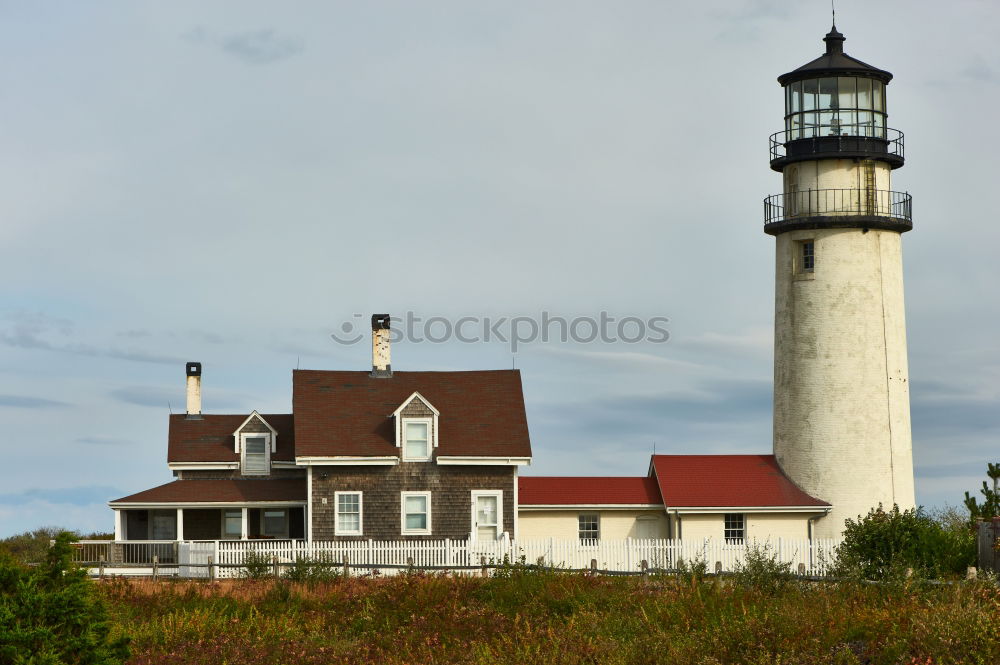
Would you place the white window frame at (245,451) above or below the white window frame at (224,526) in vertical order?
above

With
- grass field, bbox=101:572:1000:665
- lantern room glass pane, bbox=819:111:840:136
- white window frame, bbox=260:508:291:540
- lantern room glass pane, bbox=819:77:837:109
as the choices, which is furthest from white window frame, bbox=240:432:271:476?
lantern room glass pane, bbox=819:77:837:109

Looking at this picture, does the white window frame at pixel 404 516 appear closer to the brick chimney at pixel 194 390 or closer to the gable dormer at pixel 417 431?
the gable dormer at pixel 417 431

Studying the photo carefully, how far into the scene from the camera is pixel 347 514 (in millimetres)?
36688

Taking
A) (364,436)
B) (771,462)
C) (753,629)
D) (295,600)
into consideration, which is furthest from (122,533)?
(753,629)

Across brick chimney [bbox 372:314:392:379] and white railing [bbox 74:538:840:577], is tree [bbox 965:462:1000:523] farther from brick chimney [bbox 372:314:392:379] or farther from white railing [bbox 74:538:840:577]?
brick chimney [bbox 372:314:392:379]

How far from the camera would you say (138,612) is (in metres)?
22.6

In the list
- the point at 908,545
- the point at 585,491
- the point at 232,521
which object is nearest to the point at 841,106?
the point at 585,491

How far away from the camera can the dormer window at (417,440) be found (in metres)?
37.0

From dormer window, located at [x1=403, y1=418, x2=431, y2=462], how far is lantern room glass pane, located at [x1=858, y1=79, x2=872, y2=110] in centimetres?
1536

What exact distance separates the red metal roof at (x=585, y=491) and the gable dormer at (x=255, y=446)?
7642mm

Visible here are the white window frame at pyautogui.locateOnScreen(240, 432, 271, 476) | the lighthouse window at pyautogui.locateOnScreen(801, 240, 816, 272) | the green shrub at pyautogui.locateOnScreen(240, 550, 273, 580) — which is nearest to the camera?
the green shrub at pyautogui.locateOnScreen(240, 550, 273, 580)

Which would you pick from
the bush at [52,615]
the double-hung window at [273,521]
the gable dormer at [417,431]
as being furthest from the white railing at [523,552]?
the bush at [52,615]

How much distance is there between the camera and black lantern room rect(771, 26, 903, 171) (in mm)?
37312

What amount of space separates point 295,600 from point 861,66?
2333 cm
